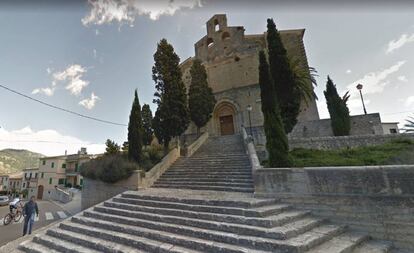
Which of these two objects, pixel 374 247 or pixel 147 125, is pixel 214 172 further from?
pixel 147 125

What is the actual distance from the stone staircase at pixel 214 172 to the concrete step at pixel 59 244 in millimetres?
4010

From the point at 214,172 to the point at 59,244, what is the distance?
5642 millimetres

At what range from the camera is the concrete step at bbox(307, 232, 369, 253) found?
3.31m

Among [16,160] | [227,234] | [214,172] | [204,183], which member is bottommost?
[227,234]

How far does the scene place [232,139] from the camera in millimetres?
13539

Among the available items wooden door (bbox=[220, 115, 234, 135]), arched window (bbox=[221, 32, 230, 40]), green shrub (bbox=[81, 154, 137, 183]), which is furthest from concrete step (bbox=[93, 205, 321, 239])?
arched window (bbox=[221, 32, 230, 40])

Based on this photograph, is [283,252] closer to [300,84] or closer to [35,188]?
[300,84]

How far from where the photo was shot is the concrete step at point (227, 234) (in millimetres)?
3289

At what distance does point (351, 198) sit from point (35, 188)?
45279 millimetres

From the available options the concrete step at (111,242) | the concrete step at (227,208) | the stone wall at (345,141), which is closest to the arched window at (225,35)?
the stone wall at (345,141)

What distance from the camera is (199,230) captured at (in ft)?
13.6

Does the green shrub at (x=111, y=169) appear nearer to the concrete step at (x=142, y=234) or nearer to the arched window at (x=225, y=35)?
the concrete step at (x=142, y=234)

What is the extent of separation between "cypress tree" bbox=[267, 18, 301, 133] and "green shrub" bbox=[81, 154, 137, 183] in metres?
7.83

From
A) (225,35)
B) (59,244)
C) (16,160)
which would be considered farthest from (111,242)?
(16,160)
